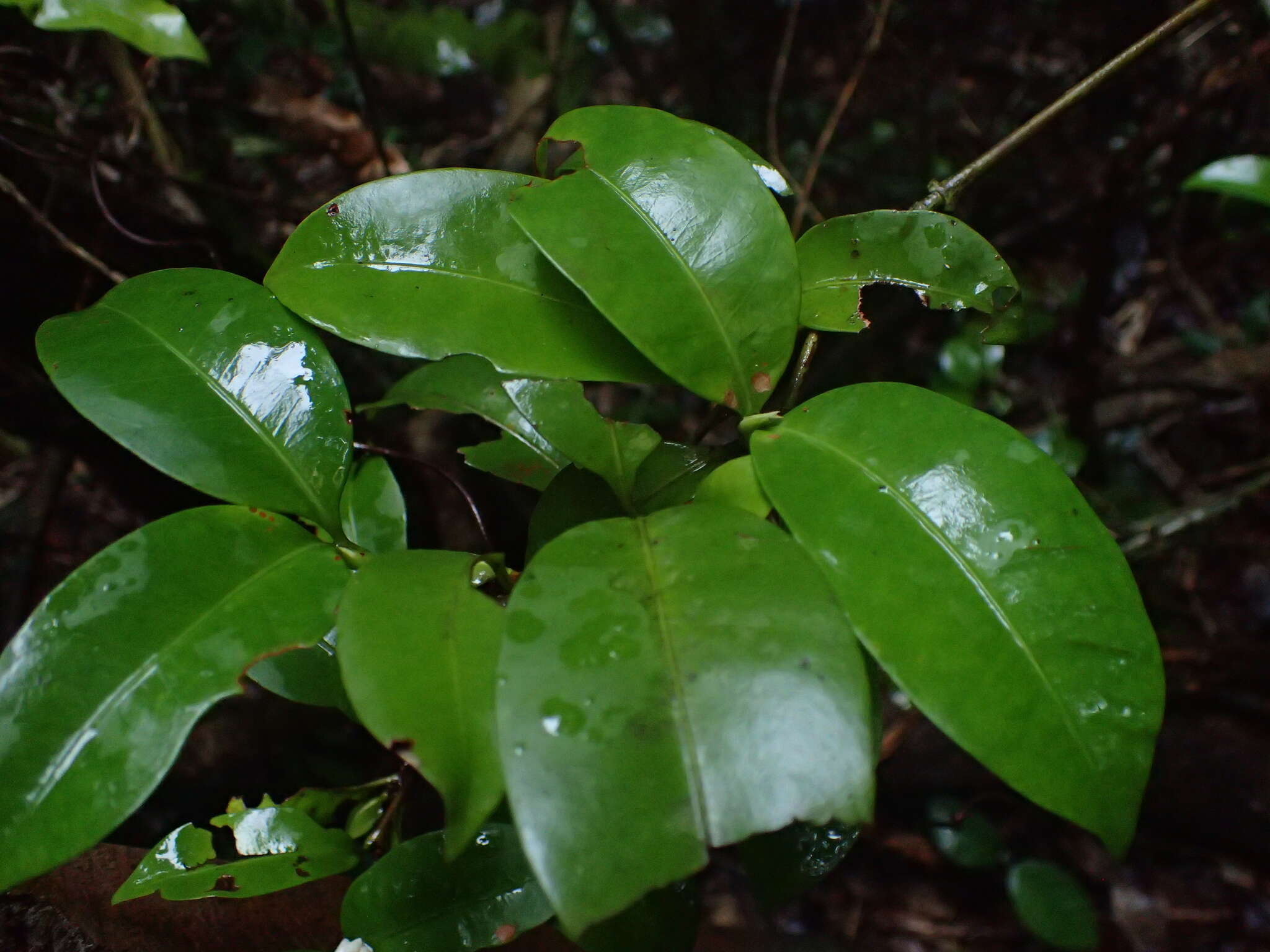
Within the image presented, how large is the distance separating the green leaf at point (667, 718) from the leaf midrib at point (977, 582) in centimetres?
11

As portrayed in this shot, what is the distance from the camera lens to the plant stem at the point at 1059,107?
2.59 feet

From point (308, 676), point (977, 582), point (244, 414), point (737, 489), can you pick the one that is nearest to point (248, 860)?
point (308, 676)

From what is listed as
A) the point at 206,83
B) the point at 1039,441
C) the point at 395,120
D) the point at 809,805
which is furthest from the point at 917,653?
the point at 395,120

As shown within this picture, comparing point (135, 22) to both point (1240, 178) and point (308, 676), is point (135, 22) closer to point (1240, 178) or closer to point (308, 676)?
point (308, 676)

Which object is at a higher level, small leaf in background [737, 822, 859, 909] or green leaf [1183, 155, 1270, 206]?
green leaf [1183, 155, 1270, 206]

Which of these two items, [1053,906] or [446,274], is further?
[1053,906]

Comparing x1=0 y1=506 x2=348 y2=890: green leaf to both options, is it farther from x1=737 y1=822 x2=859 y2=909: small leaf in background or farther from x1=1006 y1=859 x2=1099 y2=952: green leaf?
x1=1006 y1=859 x2=1099 y2=952: green leaf

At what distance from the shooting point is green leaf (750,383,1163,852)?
0.52 m

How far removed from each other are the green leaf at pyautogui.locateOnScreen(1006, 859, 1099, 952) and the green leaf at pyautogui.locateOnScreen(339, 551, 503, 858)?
1.39m

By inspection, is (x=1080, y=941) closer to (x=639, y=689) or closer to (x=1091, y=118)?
(x=639, y=689)

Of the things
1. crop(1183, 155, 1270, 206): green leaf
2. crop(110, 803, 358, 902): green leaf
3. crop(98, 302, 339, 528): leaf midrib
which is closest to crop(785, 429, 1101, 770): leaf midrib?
crop(98, 302, 339, 528): leaf midrib

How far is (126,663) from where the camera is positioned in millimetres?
545

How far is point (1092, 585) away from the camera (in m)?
0.57

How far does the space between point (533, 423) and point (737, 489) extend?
8.4 inches
